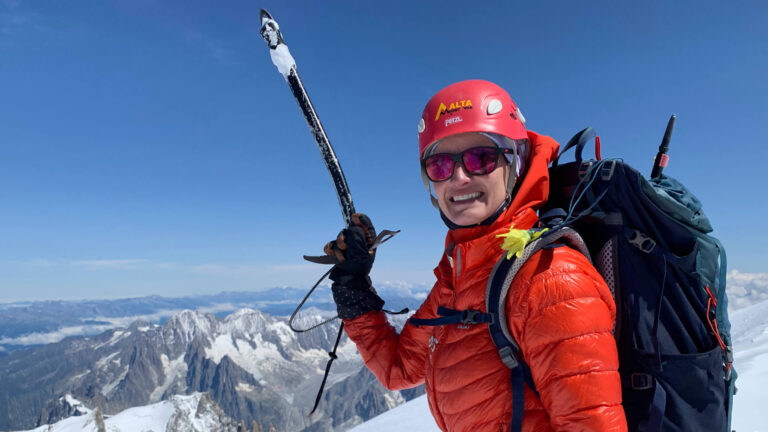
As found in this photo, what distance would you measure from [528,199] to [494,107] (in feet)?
2.58

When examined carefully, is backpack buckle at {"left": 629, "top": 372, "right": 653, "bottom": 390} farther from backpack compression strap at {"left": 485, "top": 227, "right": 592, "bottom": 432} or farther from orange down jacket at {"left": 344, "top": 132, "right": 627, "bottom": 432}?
backpack compression strap at {"left": 485, "top": 227, "right": 592, "bottom": 432}

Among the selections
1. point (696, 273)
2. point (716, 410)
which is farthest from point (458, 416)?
point (696, 273)

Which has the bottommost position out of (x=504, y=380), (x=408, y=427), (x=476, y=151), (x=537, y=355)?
(x=408, y=427)

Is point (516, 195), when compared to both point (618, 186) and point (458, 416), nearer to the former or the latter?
point (618, 186)

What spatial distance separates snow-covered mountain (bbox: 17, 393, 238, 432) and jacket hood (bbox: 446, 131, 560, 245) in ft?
432

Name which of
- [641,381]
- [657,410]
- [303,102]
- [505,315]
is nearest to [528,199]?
[505,315]

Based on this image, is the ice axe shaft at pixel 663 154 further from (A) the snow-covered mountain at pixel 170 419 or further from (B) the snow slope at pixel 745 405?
(A) the snow-covered mountain at pixel 170 419

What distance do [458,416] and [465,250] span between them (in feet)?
3.94

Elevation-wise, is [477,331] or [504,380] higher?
[477,331]

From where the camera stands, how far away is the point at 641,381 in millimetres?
2502

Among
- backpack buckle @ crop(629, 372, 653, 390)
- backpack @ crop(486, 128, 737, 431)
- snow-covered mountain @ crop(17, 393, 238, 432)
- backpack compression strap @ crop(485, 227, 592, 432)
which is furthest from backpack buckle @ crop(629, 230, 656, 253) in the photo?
snow-covered mountain @ crop(17, 393, 238, 432)

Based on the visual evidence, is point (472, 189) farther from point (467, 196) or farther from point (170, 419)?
point (170, 419)

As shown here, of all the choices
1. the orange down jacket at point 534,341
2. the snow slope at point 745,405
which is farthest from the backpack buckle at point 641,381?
the snow slope at point 745,405

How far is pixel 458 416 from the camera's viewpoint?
270 cm
